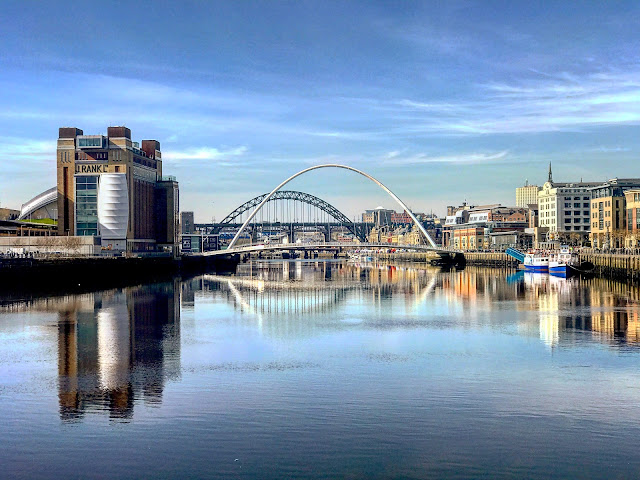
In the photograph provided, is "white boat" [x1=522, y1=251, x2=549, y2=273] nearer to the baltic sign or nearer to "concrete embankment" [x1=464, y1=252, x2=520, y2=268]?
"concrete embankment" [x1=464, y1=252, x2=520, y2=268]

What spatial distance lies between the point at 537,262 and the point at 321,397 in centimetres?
8068

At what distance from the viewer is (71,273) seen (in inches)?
3046

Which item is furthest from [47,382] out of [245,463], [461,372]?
[461,372]

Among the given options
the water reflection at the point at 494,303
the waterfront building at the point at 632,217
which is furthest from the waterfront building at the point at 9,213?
the waterfront building at the point at 632,217

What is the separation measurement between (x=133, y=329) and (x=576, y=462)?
26.6 metres

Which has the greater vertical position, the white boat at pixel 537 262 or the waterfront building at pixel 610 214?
the waterfront building at pixel 610 214

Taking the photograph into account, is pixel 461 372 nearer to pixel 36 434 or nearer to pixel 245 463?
pixel 245 463

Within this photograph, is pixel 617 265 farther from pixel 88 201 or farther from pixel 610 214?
pixel 88 201

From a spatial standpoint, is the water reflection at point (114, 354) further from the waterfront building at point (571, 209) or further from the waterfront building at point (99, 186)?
the waterfront building at point (571, 209)

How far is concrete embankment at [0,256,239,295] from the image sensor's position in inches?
2608

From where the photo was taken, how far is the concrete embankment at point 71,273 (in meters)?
66.2

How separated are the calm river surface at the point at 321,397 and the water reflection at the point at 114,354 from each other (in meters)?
0.11

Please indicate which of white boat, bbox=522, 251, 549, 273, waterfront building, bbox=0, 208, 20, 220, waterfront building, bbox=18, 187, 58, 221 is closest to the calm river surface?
white boat, bbox=522, 251, 549, 273

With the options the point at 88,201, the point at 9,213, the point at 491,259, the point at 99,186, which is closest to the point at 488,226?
the point at 491,259
